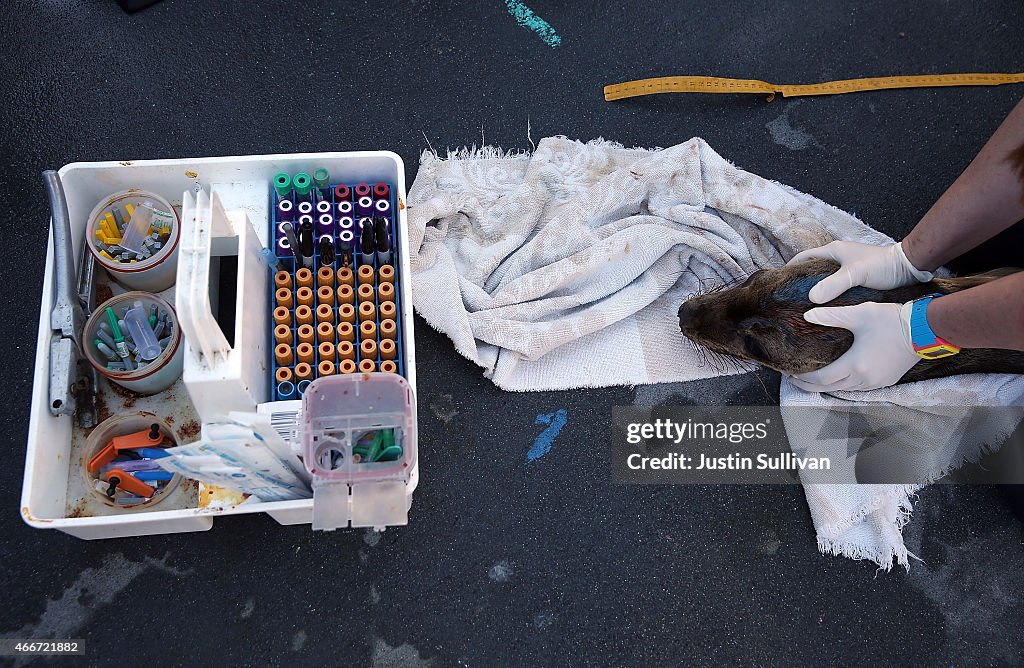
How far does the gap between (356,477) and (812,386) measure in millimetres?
1479

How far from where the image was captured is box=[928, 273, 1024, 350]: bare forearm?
71.8 inches

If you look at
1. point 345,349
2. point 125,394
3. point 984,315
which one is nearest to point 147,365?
point 125,394

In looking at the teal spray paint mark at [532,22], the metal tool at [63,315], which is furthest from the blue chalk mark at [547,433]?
the teal spray paint mark at [532,22]

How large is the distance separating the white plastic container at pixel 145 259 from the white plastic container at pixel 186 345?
6 centimetres

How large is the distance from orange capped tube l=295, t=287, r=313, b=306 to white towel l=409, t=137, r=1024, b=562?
0.42 m

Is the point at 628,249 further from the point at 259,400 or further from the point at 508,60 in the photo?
the point at 259,400

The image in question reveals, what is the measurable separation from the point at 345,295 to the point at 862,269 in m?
1.51

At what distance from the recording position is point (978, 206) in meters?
2.21

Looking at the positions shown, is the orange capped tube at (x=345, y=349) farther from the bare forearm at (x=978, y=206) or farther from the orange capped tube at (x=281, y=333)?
the bare forearm at (x=978, y=206)

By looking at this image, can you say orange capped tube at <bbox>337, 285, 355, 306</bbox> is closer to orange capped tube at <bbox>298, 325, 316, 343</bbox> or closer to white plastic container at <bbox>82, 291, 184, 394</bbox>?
orange capped tube at <bbox>298, 325, 316, 343</bbox>

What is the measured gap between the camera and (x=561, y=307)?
2.55 metres

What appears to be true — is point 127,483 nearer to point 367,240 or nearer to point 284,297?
point 284,297

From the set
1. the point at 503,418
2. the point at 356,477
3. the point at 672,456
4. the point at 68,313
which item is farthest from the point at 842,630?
the point at 68,313

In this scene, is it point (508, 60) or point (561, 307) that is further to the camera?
point (508, 60)
